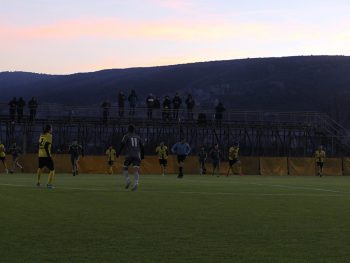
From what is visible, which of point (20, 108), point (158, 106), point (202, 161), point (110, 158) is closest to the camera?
point (110, 158)

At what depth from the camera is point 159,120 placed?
6009 centimetres

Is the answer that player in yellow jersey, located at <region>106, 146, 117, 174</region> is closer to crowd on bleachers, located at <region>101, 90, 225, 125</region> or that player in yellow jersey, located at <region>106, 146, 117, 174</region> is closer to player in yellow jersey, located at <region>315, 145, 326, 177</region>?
player in yellow jersey, located at <region>315, 145, 326, 177</region>

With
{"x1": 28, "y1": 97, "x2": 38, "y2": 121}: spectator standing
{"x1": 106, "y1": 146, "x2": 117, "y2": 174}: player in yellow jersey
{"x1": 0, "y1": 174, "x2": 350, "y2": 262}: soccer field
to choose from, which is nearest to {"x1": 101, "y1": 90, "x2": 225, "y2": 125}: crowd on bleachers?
{"x1": 28, "y1": 97, "x2": 38, "y2": 121}: spectator standing

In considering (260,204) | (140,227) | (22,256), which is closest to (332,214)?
(260,204)

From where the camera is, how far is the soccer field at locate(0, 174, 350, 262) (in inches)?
321

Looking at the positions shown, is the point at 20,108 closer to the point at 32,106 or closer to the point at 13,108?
the point at 32,106

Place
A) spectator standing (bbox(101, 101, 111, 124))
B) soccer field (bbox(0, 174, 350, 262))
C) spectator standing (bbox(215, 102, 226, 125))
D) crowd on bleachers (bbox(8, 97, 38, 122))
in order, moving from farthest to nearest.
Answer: spectator standing (bbox(215, 102, 226, 125)) < spectator standing (bbox(101, 101, 111, 124)) < crowd on bleachers (bbox(8, 97, 38, 122)) < soccer field (bbox(0, 174, 350, 262))

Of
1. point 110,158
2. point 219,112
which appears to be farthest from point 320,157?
point 219,112

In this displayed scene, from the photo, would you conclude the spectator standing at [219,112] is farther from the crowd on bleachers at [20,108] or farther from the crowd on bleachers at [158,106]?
the crowd on bleachers at [20,108]

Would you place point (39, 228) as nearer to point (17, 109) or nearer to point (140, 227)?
point (140, 227)

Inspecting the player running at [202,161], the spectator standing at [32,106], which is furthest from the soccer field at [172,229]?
the spectator standing at [32,106]

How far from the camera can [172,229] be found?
1039 cm

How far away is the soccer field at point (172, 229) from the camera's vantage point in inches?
321

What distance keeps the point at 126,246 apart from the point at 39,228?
2.07 metres
